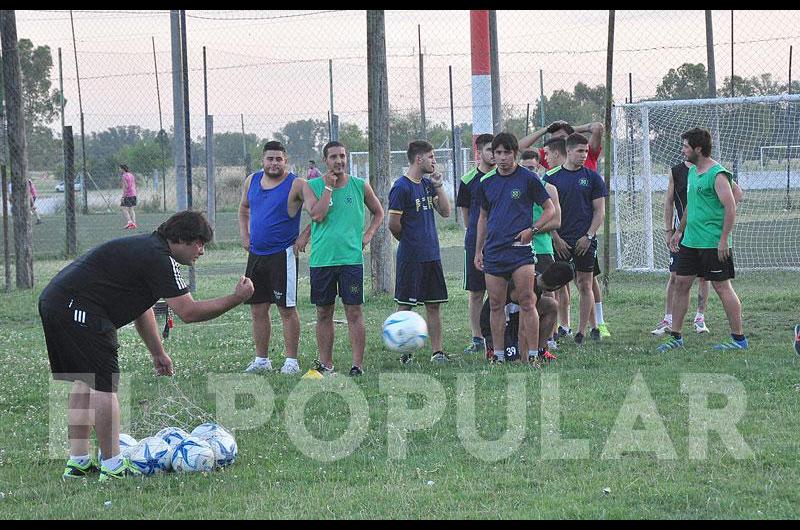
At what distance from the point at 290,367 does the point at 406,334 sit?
1.31 m

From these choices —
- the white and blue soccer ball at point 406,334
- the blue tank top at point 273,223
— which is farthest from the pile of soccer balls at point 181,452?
the blue tank top at point 273,223

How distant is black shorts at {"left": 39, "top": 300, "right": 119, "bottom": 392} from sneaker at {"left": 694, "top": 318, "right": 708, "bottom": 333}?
6.71 m

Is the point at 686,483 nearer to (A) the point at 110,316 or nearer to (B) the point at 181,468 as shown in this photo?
(B) the point at 181,468

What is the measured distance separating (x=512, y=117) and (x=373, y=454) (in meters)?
25.9

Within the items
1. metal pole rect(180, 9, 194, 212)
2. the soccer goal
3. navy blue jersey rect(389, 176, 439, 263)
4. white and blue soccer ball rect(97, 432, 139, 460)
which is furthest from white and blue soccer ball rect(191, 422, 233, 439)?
the soccer goal

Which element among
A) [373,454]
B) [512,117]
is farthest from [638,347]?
[512,117]

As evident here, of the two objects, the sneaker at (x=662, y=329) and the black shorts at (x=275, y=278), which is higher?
the black shorts at (x=275, y=278)

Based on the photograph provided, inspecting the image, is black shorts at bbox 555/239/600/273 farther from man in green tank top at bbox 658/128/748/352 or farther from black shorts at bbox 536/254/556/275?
man in green tank top at bbox 658/128/748/352

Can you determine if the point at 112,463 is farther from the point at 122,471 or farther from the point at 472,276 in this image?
the point at 472,276

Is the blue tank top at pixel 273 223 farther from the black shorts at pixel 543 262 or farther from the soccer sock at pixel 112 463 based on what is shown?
the soccer sock at pixel 112 463

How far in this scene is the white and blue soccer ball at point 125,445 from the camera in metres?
6.24

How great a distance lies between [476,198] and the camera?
9703mm

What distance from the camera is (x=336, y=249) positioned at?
909 cm

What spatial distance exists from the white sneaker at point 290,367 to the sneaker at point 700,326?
4.35 meters
